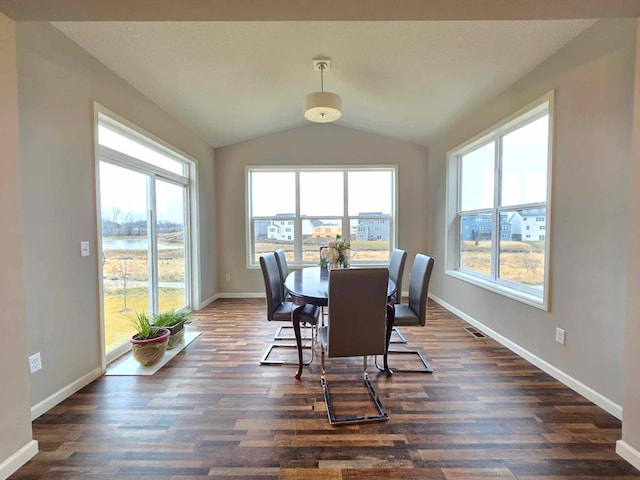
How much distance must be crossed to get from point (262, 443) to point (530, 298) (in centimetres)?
248

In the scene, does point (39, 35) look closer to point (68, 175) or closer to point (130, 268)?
point (68, 175)

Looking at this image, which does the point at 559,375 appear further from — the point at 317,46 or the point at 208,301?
the point at 208,301

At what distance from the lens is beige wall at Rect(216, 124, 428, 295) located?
4980mm

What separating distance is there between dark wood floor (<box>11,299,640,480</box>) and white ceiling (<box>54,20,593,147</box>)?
261cm

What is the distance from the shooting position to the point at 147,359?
2.58 meters

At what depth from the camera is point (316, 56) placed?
9.13ft

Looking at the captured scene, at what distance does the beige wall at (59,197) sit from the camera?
1895 millimetres

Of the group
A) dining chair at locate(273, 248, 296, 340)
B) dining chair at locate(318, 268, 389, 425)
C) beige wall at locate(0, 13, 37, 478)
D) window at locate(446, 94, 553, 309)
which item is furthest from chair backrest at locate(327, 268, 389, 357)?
beige wall at locate(0, 13, 37, 478)

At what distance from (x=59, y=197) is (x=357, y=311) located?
87.4 inches

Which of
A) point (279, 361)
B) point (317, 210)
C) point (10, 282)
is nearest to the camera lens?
point (10, 282)

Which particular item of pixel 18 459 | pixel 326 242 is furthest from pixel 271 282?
pixel 326 242

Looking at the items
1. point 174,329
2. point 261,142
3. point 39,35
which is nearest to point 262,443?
point 174,329

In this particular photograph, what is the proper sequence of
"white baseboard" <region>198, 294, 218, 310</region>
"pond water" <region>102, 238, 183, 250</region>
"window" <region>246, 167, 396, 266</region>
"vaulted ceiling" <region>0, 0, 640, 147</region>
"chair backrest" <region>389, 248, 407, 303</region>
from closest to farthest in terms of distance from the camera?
"vaulted ceiling" <region>0, 0, 640, 147</region> → "pond water" <region>102, 238, 183, 250</region> → "chair backrest" <region>389, 248, 407, 303</region> → "white baseboard" <region>198, 294, 218, 310</region> → "window" <region>246, 167, 396, 266</region>

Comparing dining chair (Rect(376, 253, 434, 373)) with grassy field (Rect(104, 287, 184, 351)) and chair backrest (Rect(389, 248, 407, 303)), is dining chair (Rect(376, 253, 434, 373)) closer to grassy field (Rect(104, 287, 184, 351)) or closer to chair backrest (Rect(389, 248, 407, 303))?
chair backrest (Rect(389, 248, 407, 303))
